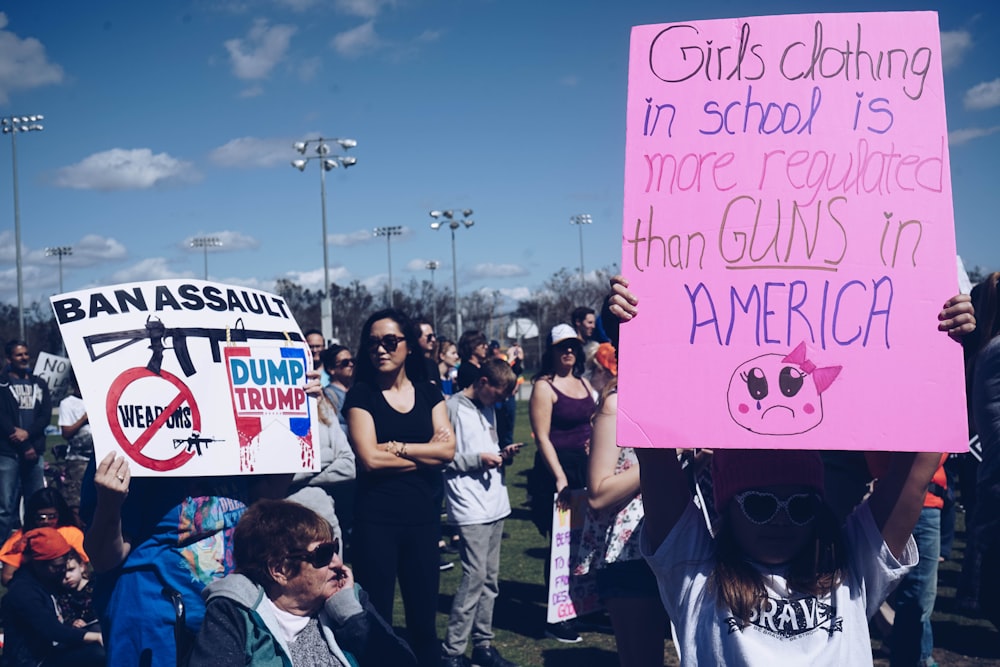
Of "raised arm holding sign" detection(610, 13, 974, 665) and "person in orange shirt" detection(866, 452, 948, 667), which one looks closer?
"raised arm holding sign" detection(610, 13, 974, 665)

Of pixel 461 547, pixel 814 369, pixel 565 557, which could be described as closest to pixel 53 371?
pixel 461 547

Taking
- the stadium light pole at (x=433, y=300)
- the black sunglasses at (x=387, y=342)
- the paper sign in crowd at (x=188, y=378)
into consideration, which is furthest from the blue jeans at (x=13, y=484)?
the stadium light pole at (x=433, y=300)

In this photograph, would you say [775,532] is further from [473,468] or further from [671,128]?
[473,468]

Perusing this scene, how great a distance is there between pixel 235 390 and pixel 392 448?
138 cm

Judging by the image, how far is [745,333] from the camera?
7.06 feet

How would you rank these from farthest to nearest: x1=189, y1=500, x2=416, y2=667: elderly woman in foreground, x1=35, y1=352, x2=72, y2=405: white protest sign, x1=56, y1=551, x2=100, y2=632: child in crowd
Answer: x1=35, y1=352, x2=72, y2=405: white protest sign
x1=56, y1=551, x2=100, y2=632: child in crowd
x1=189, y1=500, x2=416, y2=667: elderly woman in foreground

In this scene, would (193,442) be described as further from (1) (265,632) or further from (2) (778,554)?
(2) (778,554)

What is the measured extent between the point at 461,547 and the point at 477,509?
0.89 feet

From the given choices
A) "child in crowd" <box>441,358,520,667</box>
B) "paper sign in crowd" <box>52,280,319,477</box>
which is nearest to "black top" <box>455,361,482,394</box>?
"child in crowd" <box>441,358,520,667</box>

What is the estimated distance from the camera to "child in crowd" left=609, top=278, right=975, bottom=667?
215cm

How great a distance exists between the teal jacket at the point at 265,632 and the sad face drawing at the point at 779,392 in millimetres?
1494

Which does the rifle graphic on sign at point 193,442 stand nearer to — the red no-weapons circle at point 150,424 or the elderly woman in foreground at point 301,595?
the red no-weapons circle at point 150,424

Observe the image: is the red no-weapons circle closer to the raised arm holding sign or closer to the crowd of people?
the crowd of people

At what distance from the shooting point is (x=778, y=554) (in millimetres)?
2215
